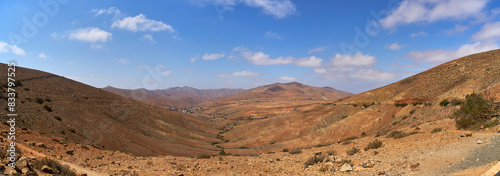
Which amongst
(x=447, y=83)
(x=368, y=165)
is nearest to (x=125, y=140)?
(x=368, y=165)

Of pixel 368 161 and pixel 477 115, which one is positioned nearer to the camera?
pixel 368 161

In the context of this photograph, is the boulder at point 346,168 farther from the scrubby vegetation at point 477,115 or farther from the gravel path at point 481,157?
the scrubby vegetation at point 477,115

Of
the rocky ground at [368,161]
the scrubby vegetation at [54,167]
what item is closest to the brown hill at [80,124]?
the rocky ground at [368,161]

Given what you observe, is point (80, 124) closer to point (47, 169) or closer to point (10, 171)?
point (47, 169)

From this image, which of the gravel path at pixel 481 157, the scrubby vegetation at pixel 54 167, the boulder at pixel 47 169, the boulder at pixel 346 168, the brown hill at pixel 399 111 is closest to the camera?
the gravel path at pixel 481 157

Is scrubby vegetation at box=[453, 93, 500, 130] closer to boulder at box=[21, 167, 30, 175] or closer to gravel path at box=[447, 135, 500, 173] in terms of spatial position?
gravel path at box=[447, 135, 500, 173]

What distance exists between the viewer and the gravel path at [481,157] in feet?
24.1

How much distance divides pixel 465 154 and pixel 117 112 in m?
51.1

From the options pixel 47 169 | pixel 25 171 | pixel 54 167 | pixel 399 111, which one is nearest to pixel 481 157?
pixel 25 171

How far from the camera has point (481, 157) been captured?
7.73m

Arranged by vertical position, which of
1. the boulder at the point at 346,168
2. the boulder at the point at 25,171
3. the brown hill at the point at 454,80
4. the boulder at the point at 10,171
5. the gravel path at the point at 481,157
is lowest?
the boulder at the point at 346,168

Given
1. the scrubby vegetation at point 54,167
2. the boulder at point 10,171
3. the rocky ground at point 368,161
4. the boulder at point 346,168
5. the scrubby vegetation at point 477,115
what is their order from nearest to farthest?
1. the boulder at point 10,171
2. the scrubby vegetation at point 54,167
3. the rocky ground at point 368,161
4. the boulder at point 346,168
5. the scrubby vegetation at point 477,115

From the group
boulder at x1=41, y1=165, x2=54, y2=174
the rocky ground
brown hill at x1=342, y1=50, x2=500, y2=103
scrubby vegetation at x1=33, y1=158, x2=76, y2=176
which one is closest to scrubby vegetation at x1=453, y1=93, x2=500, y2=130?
the rocky ground

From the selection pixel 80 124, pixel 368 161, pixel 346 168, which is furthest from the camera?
pixel 80 124
